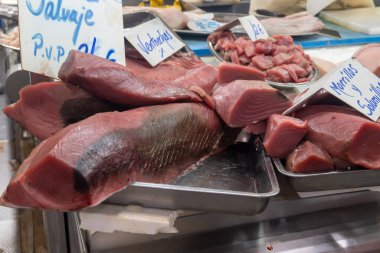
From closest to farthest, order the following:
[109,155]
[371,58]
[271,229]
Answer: [109,155], [271,229], [371,58]

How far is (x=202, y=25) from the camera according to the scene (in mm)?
2723

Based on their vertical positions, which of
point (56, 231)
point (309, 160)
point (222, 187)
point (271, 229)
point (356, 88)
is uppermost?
point (356, 88)

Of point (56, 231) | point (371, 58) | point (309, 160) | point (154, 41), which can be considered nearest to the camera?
point (309, 160)

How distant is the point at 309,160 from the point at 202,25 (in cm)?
186

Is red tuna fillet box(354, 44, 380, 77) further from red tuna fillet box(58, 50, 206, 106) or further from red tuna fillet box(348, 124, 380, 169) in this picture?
red tuna fillet box(58, 50, 206, 106)

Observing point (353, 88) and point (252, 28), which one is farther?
point (252, 28)

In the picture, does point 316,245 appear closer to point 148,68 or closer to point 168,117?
point 168,117

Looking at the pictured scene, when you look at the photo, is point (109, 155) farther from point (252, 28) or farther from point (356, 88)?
point (252, 28)

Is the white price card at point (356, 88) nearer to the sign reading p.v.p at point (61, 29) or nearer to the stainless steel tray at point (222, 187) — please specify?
the stainless steel tray at point (222, 187)

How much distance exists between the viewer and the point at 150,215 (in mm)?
932

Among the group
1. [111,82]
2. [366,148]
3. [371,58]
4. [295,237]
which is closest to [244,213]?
[295,237]

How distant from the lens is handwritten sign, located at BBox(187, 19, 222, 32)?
8.69 feet

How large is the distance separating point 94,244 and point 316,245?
60 centimetres

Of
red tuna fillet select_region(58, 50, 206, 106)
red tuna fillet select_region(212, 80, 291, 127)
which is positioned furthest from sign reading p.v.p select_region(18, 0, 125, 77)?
red tuna fillet select_region(212, 80, 291, 127)
